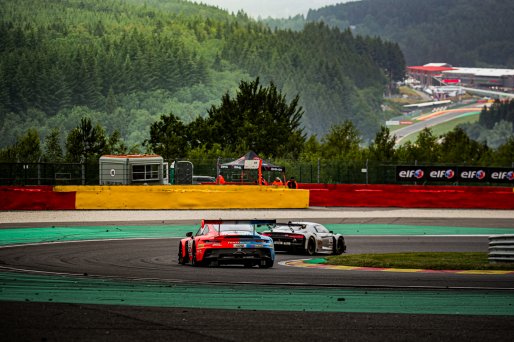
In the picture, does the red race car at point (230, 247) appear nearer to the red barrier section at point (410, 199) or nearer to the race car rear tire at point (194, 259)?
the race car rear tire at point (194, 259)

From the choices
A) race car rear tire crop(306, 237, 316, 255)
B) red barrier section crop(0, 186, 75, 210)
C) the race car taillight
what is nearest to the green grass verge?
race car rear tire crop(306, 237, 316, 255)

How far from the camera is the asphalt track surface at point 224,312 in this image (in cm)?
1014

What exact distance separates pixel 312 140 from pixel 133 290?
4637 inches

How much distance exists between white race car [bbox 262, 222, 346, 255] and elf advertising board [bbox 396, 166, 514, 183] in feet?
110

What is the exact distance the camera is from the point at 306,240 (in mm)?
24453

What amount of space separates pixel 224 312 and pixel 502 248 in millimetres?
10922

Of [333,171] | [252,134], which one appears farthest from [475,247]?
[252,134]

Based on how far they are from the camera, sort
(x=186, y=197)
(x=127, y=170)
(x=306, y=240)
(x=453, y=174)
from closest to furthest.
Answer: (x=306, y=240), (x=186, y=197), (x=127, y=170), (x=453, y=174)

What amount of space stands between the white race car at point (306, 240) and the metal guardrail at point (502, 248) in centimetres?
460

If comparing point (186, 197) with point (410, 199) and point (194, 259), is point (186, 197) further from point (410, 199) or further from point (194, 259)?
point (194, 259)

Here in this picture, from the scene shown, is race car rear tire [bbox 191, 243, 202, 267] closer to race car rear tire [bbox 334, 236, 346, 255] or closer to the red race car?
the red race car

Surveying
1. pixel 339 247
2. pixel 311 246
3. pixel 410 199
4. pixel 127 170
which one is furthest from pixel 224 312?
pixel 410 199

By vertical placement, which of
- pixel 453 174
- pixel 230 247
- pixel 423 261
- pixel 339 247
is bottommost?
pixel 339 247

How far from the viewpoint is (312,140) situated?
131 meters
